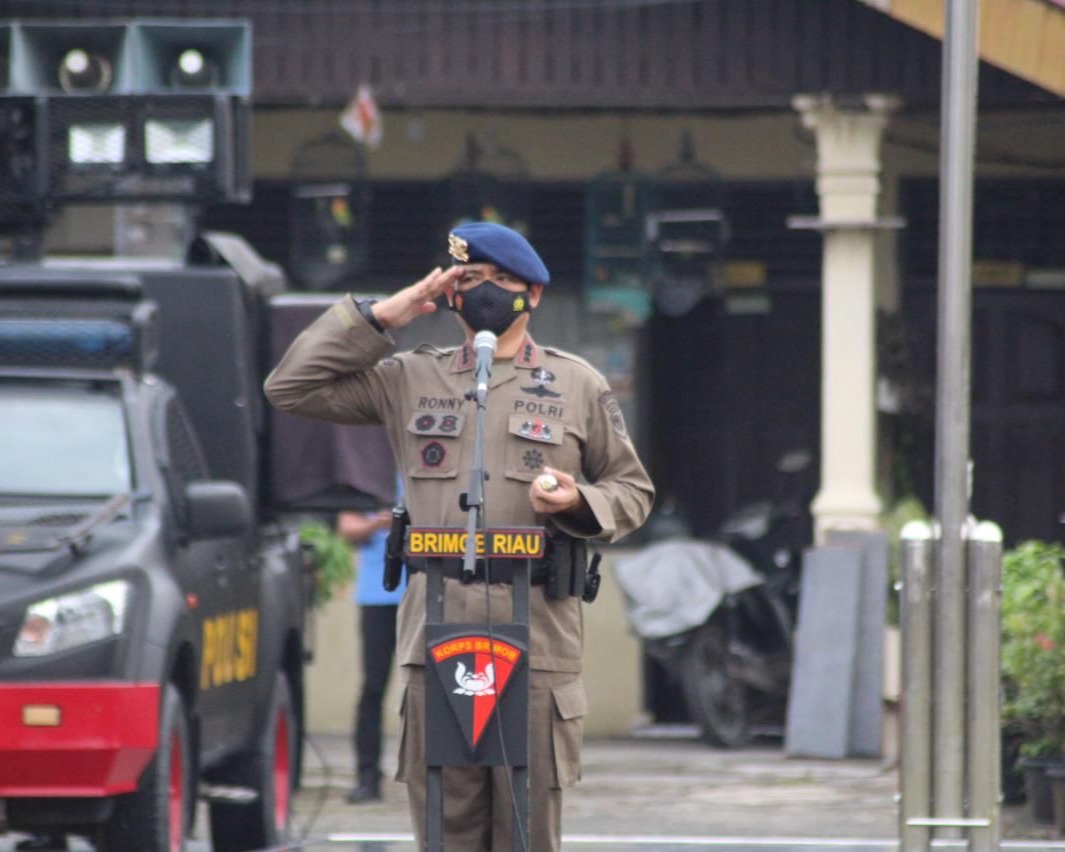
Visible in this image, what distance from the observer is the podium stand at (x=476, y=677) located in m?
5.18

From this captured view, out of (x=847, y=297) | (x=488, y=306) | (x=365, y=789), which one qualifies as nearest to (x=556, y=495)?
(x=488, y=306)

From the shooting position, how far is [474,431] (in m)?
5.44

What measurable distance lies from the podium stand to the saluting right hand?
1.79 ft

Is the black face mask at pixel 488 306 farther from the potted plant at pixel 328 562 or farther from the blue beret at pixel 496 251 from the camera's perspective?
the potted plant at pixel 328 562

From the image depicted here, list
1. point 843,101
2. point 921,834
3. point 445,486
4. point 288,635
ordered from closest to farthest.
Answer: point 445,486 < point 921,834 < point 288,635 < point 843,101

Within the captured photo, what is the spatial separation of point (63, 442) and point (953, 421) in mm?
2853

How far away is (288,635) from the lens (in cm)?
978

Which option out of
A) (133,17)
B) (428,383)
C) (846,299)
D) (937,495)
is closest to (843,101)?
(846,299)

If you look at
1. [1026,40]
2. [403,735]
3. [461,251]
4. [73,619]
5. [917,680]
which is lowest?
[403,735]

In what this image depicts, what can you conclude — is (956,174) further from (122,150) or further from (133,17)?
(133,17)

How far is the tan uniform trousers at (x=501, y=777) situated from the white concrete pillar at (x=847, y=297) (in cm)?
743

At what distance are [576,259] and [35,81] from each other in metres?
5.09

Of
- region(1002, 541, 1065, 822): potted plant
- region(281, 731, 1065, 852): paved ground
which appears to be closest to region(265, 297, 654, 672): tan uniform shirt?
region(281, 731, 1065, 852): paved ground

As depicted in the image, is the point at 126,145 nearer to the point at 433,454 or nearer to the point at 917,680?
the point at 917,680
